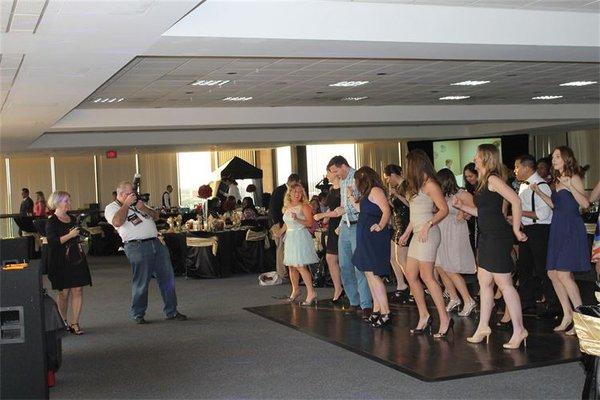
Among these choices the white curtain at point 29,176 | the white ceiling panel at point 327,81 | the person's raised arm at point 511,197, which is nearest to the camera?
the person's raised arm at point 511,197

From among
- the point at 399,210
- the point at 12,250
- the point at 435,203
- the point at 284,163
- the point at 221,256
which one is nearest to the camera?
the point at 12,250

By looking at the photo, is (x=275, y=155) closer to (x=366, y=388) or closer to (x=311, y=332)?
(x=311, y=332)

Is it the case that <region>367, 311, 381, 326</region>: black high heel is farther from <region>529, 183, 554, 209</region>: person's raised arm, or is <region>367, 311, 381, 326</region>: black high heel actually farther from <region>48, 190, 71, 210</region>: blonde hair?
<region>48, 190, 71, 210</region>: blonde hair

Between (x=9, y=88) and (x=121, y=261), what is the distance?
29.9ft

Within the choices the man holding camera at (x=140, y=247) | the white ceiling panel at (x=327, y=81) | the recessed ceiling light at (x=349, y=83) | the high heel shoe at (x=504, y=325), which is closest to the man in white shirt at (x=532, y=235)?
the high heel shoe at (x=504, y=325)

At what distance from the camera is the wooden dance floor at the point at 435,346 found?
5910mm

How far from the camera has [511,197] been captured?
6.11m

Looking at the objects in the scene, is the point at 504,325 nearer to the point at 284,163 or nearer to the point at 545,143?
the point at 545,143

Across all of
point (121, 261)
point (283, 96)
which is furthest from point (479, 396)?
point (121, 261)

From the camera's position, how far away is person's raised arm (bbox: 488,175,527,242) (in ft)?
20.0

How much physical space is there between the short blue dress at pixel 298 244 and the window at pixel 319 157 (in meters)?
18.8

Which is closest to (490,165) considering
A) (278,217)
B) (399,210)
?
(399,210)

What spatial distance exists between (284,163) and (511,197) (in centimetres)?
2289

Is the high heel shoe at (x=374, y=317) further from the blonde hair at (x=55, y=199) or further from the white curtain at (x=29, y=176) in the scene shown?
the white curtain at (x=29, y=176)
